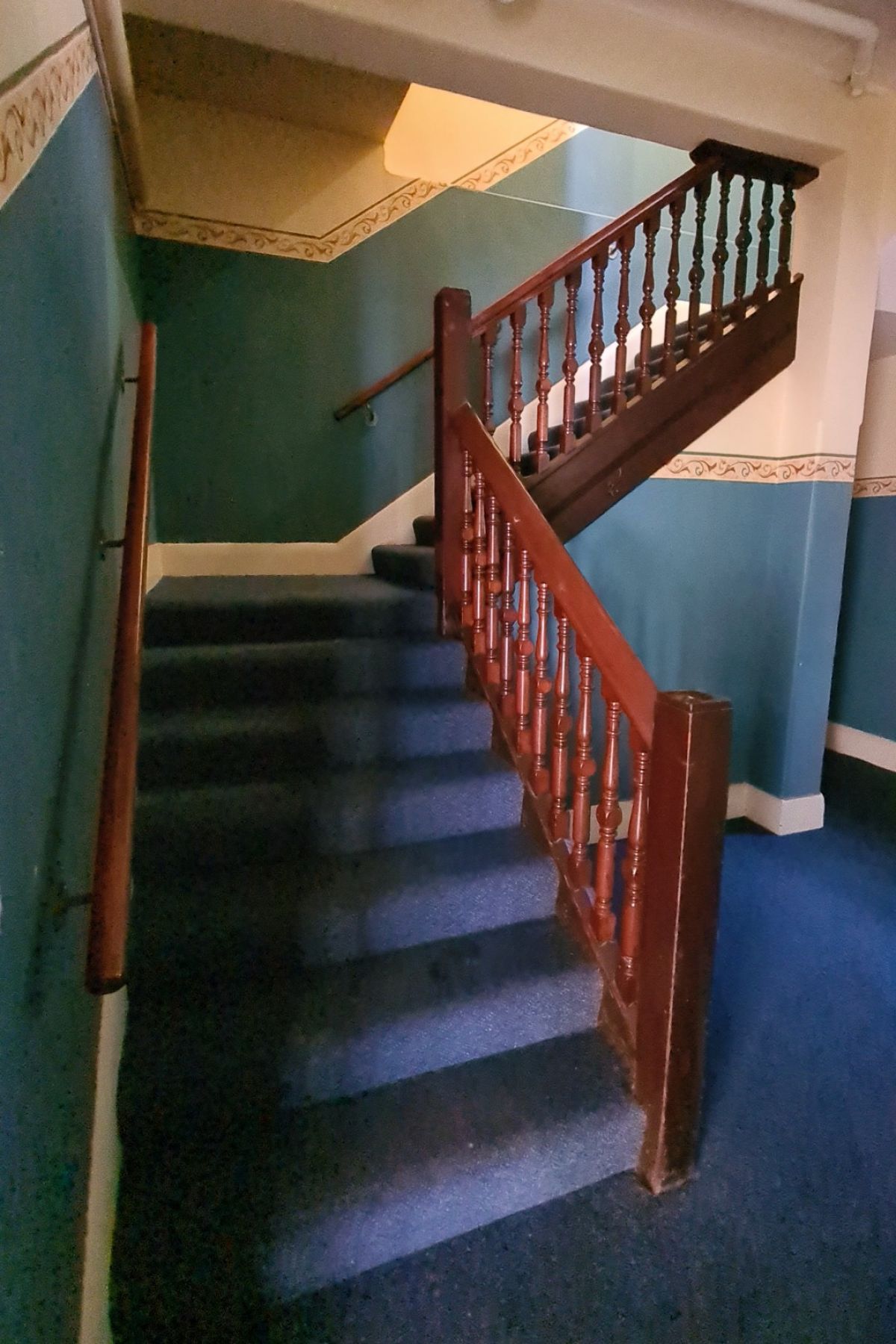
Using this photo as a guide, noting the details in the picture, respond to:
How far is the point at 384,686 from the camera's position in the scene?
2070 mm

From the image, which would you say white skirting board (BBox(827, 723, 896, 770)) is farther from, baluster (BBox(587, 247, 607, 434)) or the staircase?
baluster (BBox(587, 247, 607, 434))

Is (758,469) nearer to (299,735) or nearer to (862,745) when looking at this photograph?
(862,745)

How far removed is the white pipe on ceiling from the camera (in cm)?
212

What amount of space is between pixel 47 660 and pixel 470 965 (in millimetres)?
1084

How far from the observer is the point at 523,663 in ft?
5.90

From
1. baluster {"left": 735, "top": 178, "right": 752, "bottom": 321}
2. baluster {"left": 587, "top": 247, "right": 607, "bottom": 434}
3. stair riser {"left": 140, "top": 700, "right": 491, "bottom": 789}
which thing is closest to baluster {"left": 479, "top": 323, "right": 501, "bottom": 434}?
baluster {"left": 587, "top": 247, "right": 607, "bottom": 434}

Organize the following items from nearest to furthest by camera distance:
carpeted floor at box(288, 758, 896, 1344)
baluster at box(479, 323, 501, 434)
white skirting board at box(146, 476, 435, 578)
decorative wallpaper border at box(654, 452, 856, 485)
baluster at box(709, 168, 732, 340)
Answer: carpeted floor at box(288, 758, 896, 1344) → baluster at box(479, 323, 501, 434) → baluster at box(709, 168, 732, 340) → decorative wallpaper border at box(654, 452, 856, 485) → white skirting board at box(146, 476, 435, 578)

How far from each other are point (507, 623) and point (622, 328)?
127 centimetres

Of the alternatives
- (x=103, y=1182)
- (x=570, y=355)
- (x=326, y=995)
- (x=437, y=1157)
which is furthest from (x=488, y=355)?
(x=103, y=1182)

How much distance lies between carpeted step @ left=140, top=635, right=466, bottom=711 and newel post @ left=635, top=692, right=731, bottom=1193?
0.94 metres

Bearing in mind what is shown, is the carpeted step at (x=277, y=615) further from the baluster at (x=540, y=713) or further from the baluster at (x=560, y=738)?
the baluster at (x=560, y=738)

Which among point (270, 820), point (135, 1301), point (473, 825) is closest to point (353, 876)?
point (270, 820)

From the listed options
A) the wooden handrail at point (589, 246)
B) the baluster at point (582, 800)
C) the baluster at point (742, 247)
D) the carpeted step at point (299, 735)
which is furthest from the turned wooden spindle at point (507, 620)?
the baluster at point (742, 247)

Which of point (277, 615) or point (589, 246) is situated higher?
point (589, 246)
